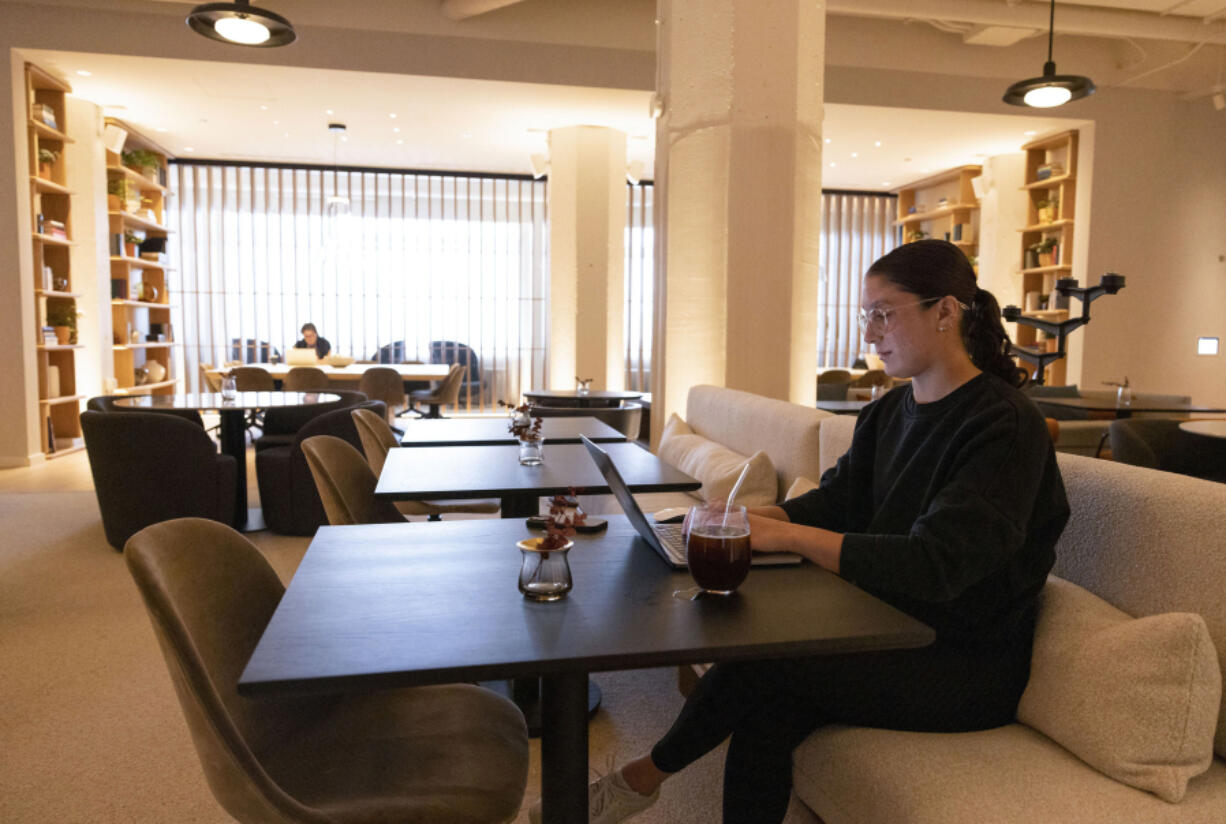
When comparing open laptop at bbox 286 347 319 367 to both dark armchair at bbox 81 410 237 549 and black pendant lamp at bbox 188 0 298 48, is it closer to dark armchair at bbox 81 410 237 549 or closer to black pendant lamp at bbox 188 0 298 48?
black pendant lamp at bbox 188 0 298 48

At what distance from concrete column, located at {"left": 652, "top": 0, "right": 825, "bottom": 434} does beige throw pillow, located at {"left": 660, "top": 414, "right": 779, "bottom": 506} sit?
63 cm

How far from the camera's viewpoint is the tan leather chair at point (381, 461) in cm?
386

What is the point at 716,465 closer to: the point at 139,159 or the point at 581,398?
the point at 581,398

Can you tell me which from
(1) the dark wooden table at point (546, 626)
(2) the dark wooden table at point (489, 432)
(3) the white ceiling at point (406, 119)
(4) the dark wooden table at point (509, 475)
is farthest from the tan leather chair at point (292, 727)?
(3) the white ceiling at point (406, 119)

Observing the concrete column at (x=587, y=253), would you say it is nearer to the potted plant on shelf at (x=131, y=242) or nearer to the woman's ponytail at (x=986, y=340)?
the potted plant on shelf at (x=131, y=242)

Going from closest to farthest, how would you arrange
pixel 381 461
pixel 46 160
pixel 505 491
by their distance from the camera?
pixel 505 491 → pixel 381 461 → pixel 46 160

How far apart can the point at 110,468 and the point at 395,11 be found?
198 inches

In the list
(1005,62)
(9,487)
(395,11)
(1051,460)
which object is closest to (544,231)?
(395,11)

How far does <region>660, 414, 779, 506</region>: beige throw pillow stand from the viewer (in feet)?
10.7

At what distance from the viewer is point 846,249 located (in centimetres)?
1309

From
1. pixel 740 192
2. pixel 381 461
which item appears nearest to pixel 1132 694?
pixel 381 461

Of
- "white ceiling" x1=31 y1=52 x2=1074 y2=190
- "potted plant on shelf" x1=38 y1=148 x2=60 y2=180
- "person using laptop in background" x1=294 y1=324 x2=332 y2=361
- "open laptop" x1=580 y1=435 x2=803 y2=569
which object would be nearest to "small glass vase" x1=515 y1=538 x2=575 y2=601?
"open laptop" x1=580 y1=435 x2=803 y2=569

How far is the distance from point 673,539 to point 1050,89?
634 centimetres

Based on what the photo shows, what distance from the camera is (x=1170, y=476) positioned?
1669 millimetres
